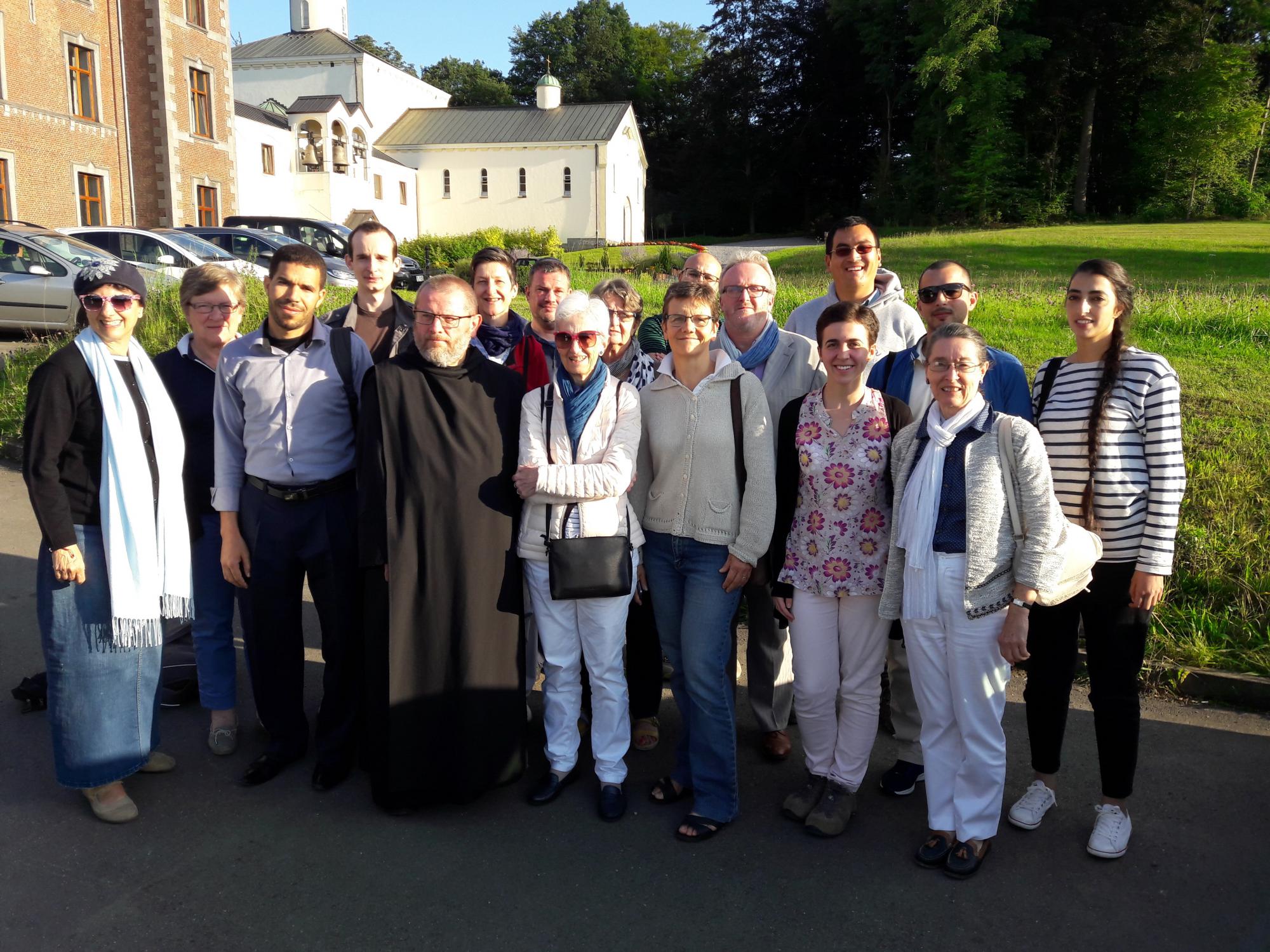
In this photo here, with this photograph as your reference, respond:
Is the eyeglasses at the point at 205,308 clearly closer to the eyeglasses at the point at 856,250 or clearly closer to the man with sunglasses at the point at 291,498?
the man with sunglasses at the point at 291,498

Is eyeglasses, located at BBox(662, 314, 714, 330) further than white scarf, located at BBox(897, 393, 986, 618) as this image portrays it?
Yes

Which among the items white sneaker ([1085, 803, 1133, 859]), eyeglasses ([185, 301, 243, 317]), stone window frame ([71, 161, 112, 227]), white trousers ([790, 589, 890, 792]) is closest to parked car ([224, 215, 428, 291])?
stone window frame ([71, 161, 112, 227])

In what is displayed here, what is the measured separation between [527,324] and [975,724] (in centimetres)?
319

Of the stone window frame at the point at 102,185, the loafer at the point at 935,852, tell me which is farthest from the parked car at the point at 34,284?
the stone window frame at the point at 102,185

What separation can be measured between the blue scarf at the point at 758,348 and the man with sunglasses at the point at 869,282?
538 millimetres

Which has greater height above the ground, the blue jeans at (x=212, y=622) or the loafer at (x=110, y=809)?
the blue jeans at (x=212, y=622)

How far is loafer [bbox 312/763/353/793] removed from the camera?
4.18 m

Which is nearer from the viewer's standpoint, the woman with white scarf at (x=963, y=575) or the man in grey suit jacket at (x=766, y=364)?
the woman with white scarf at (x=963, y=575)

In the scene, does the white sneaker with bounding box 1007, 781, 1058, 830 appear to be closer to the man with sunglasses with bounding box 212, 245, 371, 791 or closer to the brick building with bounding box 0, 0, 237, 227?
the man with sunglasses with bounding box 212, 245, 371, 791

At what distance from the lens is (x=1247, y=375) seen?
8.79 metres

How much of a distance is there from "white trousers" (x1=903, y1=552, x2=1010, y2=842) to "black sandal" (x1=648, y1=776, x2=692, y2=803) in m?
1.03

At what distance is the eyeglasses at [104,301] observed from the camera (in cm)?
388

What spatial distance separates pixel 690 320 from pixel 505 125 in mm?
55003

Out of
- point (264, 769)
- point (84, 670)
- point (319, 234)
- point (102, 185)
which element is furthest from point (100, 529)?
point (102, 185)
